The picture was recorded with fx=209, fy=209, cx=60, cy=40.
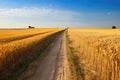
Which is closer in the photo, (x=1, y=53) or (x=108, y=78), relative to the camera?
(x=108, y=78)

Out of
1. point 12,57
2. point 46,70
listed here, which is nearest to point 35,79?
point 46,70

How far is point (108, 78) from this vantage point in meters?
11.0

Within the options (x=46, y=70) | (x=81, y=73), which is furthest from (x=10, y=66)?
(x=81, y=73)

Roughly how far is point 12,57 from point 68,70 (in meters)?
4.07

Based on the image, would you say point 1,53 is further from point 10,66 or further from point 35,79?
point 35,79

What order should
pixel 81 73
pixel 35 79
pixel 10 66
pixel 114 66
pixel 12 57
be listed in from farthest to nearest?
pixel 12 57, pixel 10 66, pixel 81 73, pixel 35 79, pixel 114 66

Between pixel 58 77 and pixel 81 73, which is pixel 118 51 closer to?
pixel 81 73

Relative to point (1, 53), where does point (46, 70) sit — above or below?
below

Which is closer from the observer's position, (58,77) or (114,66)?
(114,66)

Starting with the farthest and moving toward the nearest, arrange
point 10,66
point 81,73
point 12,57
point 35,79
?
point 12,57 < point 10,66 < point 81,73 < point 35,79

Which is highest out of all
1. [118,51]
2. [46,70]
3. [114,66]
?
[118,51]

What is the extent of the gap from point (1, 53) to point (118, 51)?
735 cm

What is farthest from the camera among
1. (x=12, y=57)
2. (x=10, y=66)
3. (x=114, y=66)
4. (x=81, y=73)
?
(x=12, y=57)

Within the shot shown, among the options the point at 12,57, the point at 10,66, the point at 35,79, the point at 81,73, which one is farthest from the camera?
the point at 12,57
